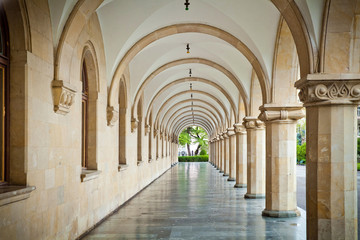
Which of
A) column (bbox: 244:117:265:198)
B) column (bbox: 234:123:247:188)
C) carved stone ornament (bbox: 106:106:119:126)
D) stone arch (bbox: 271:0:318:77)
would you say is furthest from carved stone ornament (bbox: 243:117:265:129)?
stone arch (bbox: 271:0:318:77)

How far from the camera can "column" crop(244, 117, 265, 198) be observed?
11195mm

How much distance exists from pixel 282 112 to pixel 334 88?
325 cm

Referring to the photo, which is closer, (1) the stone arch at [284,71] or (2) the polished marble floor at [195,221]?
(2) the polished marble floor at [195,221]

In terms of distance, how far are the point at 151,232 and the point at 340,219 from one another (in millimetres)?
3422

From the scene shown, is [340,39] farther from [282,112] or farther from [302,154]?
[302,154]

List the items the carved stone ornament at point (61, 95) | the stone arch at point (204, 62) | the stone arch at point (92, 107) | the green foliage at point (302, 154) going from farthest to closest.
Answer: the green foliage at point (302, 154) → the stone arch at point (204, 62) → the stone arch at point (92, 107) → the carved stone ornament at point (61, 95)

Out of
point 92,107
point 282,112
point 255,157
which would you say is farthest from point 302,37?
point 255,157

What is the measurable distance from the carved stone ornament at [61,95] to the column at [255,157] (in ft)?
21.6

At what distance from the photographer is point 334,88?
4.92 metres

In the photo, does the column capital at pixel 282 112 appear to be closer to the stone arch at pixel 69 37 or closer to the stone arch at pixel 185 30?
the stone arch at pixel 185 30

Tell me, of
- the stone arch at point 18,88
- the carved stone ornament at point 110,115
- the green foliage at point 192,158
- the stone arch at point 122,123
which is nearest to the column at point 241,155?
the stone arch at point 122,123

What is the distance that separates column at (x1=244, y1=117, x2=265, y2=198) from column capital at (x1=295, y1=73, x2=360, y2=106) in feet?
20.1

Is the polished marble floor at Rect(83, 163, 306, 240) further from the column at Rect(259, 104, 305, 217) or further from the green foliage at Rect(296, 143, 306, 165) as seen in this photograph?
the green foliage at Rect(296, 143, 306, 165)

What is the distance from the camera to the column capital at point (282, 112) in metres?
8.16
